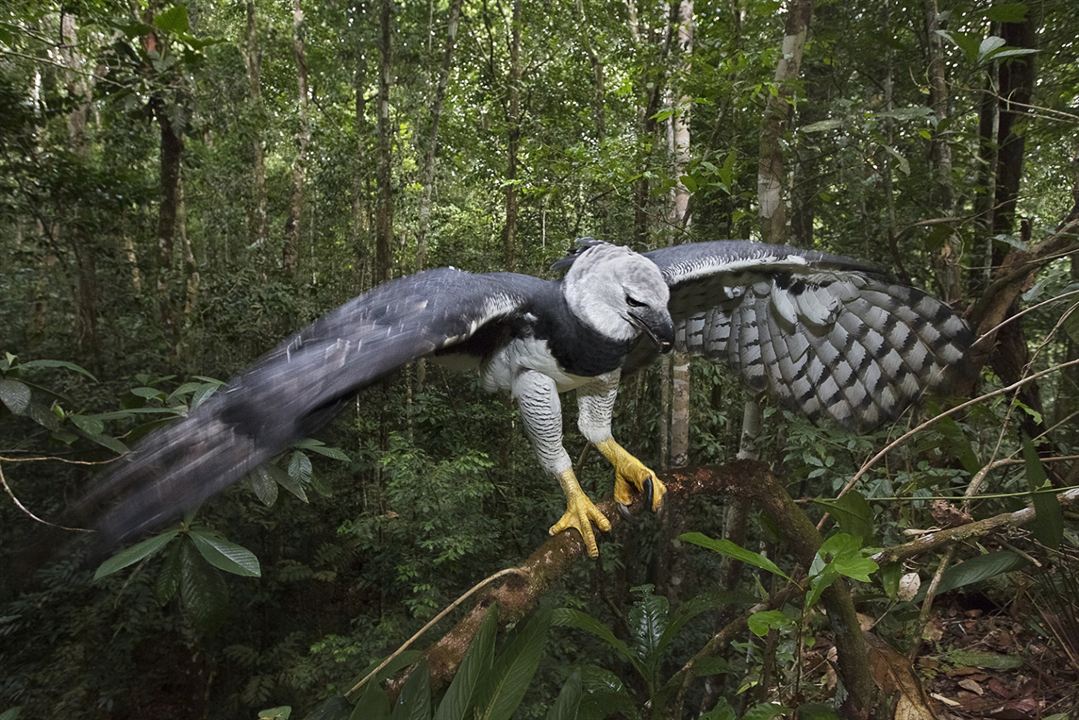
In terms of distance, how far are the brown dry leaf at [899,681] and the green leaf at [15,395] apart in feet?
8.00

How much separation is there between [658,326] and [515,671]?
1.04m

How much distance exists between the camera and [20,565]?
111cm

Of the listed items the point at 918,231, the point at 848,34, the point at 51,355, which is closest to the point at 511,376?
the point at 918,231

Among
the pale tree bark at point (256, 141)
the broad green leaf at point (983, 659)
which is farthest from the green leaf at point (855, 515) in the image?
the pale tree bark at point (256, 141)

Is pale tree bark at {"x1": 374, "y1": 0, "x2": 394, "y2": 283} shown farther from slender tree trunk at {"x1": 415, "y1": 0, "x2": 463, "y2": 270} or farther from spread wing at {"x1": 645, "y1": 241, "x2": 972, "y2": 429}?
spread wing at {"x1": 645, "y1": 241, "x2": 972, "y2": 429}

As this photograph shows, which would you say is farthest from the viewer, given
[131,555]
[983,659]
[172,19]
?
[172,19]

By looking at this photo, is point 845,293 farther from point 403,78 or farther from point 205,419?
point 403,78

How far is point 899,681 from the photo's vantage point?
4.62 ft

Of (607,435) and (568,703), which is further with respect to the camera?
(607,435)

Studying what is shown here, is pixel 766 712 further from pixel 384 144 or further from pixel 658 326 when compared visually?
pixel 384 144

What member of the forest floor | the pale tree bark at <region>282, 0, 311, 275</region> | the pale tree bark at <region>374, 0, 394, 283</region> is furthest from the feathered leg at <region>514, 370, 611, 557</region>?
the pale tree bark at <region>282, 0, 311, 275</region>

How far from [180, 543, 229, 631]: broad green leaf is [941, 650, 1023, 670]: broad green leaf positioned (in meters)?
2.81

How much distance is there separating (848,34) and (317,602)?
6528mm

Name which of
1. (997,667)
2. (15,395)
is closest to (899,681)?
(997,667)
